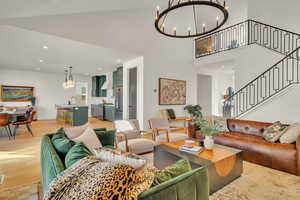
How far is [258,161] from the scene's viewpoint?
273 cm

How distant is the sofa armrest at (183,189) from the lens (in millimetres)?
781

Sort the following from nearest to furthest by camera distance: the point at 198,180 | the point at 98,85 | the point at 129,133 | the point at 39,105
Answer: the point at 198,180 → the point at 129,133 → the point at 39,105 → the point at 98,85

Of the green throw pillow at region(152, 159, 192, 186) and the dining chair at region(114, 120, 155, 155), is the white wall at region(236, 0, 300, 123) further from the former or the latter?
the green throw pillow at region(152, 159, 192, 186)

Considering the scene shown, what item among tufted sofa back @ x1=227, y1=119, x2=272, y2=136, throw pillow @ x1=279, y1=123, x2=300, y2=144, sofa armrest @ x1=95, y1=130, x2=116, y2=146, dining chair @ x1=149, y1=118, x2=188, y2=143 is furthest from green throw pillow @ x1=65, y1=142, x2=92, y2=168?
tufted sofa back @ x1=227, y1=119, x2=272, y2=136

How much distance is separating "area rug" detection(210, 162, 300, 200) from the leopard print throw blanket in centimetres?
152

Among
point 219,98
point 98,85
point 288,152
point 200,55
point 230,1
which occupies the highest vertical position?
point 230,1

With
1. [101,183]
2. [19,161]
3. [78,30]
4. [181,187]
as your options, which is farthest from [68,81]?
[181,187]

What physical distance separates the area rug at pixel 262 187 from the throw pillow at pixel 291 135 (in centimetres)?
61

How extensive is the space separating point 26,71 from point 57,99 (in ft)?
6.66

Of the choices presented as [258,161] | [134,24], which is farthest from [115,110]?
[258,161]

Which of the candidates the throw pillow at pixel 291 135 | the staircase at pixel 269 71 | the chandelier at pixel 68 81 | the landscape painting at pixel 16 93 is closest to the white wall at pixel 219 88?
the staircase at pixel 269 71

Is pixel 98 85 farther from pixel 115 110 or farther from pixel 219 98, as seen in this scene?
pixel 219 98

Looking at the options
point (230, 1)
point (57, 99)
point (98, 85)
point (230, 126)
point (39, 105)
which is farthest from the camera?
point (98, 85)

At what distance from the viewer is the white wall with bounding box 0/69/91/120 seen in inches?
293
